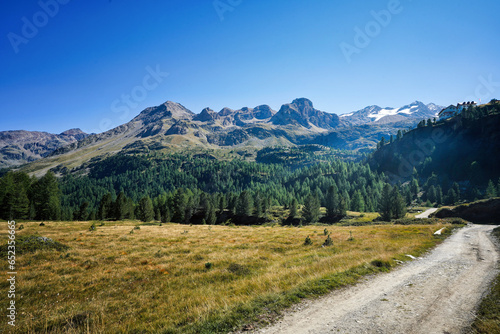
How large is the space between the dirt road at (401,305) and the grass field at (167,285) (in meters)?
0.96

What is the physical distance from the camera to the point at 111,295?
38.4 feet

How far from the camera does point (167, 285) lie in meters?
12.9

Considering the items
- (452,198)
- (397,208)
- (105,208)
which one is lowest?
(452,198)

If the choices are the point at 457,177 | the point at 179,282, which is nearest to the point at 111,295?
the point at 179,282

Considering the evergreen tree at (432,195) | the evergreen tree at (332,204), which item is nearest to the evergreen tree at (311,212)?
the evergreen tree at (332,204)

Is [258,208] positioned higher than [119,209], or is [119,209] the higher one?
[119,209]

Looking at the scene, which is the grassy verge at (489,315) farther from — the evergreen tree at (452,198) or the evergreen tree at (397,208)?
the evergreen tree at (452,198)

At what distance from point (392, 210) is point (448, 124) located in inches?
7355

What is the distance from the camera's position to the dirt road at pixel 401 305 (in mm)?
7375

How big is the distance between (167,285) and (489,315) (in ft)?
51.7

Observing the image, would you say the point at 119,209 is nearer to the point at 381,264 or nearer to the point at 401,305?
the point at 381,264

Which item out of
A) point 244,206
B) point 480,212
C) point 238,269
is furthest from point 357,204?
point 238,269

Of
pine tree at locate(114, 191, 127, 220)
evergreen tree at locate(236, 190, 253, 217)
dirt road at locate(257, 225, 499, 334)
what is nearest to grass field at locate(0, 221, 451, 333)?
dirt road at locate(257, 225, 499, 334)

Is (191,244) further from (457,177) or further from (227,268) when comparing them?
(457,177)
